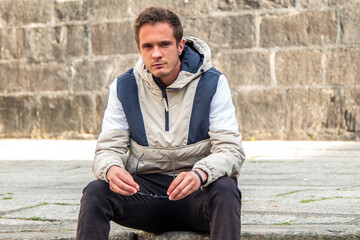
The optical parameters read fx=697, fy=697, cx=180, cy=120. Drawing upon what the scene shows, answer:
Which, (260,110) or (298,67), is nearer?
(298,67)

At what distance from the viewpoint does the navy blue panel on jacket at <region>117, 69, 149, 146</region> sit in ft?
9.57

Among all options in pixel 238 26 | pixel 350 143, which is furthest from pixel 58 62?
pixel 350 143

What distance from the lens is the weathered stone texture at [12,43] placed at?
27.2 ft

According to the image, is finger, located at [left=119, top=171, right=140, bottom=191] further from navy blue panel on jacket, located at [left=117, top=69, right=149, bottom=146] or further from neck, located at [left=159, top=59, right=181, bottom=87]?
neck, located at [left=159, top=59, right=181, bottom=87]

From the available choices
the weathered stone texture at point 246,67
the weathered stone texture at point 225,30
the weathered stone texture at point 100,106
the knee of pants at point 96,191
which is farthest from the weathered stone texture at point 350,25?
the knee of pants at point 96,191

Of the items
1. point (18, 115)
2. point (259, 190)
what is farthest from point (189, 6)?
point (259, 190)

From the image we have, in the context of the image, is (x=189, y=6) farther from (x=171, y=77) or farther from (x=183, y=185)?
(x=183, y=185)

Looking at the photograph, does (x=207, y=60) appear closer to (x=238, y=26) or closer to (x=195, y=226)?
(x=195, y=226)

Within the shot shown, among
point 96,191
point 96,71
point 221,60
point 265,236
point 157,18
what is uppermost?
point 157,18

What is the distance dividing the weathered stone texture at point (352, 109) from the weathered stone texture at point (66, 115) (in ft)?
9.34

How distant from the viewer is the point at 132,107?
2.94 metres

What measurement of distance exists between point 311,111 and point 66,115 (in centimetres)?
284

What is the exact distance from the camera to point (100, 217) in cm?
266

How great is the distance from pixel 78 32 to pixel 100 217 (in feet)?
18.4
